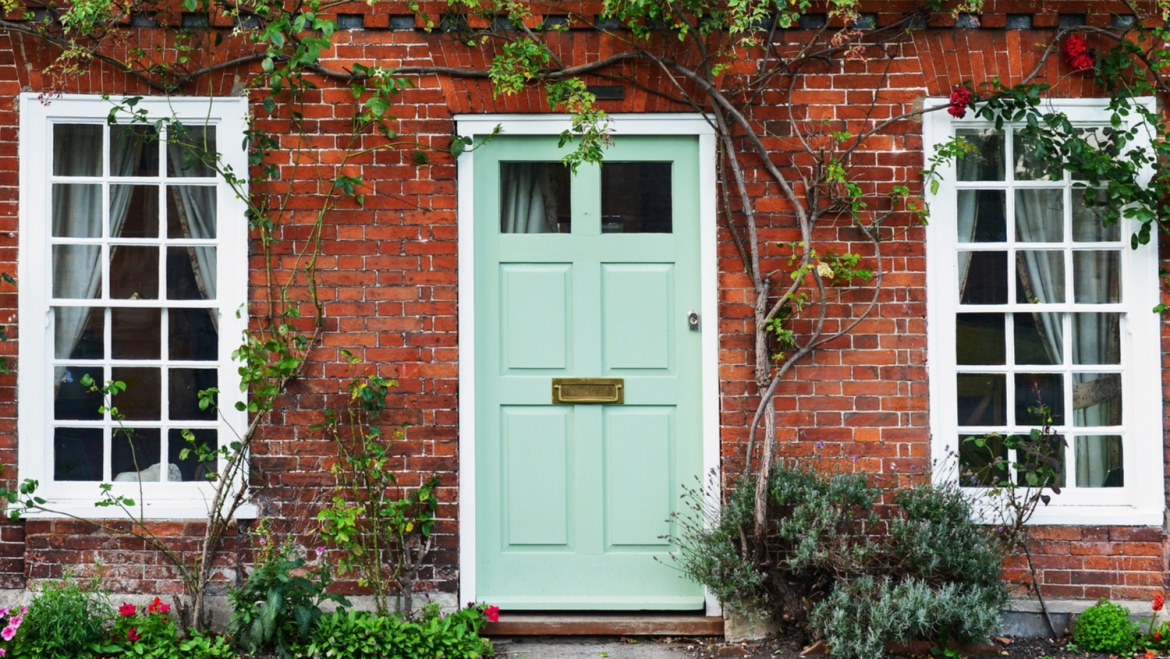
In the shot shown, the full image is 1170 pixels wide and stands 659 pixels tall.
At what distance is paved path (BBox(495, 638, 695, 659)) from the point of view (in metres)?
5.14

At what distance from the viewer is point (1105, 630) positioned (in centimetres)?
510

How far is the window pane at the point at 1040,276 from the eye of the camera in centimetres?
550

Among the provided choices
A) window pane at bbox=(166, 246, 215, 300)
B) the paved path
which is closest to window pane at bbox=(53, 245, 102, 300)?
window pane at bbox=(166, 246, 215, 300)

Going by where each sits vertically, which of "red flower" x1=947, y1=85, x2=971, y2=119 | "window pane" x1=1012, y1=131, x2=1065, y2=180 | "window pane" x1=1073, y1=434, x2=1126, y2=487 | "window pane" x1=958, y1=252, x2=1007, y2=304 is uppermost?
"red flower" x1=947, y1=85, x2=971, y2=119

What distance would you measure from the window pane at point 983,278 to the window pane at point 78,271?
4593 millimetres

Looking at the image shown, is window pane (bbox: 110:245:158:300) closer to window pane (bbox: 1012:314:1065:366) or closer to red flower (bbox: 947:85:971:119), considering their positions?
red flower (bbox: 947:85:971:119)

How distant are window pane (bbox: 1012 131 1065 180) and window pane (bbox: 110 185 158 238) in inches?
181

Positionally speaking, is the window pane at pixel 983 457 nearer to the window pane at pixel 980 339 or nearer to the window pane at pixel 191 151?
the window pane at pixel 980 339

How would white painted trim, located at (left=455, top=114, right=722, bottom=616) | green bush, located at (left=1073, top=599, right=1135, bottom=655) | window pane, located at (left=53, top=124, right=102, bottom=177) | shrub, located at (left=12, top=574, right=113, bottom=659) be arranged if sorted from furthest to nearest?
1. window pane, located at (left=53, top=124, right=102, bottom=177)
2. white painted trim, located at (left=455, top=114, right=722, bottom=616)
3. green bush, located at (left=1073, top=599, right=1135, bottom=655)
4. shrub, located at (left=12, top=574, right=113, bottom=659)

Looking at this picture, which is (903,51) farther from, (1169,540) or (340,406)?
(340,406)

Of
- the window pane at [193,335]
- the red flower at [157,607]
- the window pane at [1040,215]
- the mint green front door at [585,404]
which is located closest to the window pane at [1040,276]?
the window pane at [1040,215]

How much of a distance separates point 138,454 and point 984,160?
4777 millimetres

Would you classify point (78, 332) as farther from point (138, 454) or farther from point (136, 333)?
point (138, 454)

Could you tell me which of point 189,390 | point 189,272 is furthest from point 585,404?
point 189,272
